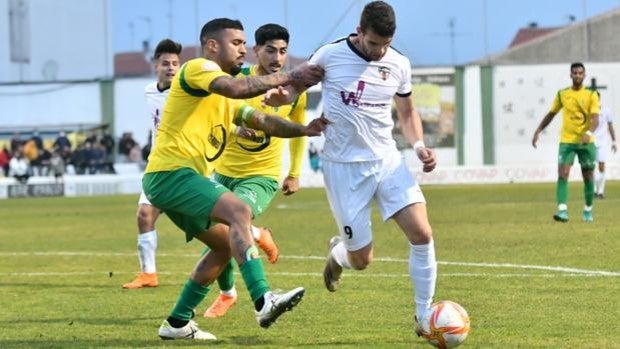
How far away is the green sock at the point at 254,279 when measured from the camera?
344 inches

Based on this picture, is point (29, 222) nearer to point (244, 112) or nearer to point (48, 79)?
point (244, 112)

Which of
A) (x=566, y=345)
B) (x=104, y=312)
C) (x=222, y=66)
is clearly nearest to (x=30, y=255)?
(x=104, y=312)

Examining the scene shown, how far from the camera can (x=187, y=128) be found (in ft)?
30.5

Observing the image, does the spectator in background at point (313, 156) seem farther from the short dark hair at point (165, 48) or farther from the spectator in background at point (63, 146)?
the short dark hair at point (165, 48)

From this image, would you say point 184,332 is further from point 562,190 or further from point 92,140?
point 92,140

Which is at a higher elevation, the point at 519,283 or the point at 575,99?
the point at 575,99

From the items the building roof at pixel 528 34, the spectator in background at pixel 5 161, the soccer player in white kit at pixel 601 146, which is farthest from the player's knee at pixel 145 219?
the building roof at pixel 528 34

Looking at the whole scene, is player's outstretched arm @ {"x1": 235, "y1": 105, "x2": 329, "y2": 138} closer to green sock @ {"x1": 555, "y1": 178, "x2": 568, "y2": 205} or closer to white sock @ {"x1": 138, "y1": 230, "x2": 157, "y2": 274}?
white sock @ {"x1": 138, "y1": 230, "x2": 157, "y2": 274}

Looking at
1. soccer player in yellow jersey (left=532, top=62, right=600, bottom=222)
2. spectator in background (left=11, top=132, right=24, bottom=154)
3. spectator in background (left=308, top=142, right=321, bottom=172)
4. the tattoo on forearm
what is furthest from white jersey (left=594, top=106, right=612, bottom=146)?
spectator in background (left=11, top=132, right=24, bottom=154)

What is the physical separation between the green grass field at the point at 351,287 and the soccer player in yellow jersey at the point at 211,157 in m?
0.58

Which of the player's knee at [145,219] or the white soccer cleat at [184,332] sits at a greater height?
the player's knee at [145,219]

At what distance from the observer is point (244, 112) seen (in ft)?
31.1

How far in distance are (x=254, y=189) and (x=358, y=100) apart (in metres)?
1.83

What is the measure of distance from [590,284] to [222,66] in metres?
4.76
